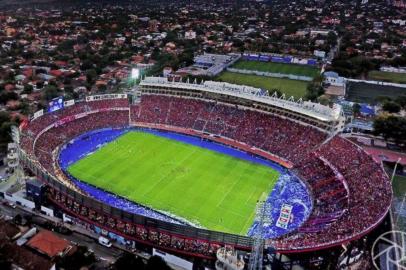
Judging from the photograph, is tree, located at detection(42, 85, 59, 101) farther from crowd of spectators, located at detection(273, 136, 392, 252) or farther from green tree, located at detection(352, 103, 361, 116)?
green tree, located at detection(352, 103, 361, 116)

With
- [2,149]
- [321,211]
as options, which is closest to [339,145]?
[321,211]

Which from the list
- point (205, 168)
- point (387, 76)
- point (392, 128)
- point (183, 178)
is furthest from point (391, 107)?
point (183, 178)

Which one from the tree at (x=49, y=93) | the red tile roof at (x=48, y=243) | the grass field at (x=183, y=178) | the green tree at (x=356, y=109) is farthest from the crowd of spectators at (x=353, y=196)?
the tree at (x=49, y=93)

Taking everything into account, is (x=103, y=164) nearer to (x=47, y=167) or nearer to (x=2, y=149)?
(x=47, y=167)

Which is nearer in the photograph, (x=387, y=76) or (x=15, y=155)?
(x=15, y=155)

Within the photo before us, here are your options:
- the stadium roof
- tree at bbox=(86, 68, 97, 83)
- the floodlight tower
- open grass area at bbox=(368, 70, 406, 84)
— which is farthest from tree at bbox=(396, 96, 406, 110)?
the floodlight tower

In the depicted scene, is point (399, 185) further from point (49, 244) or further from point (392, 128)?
point (49, 244)

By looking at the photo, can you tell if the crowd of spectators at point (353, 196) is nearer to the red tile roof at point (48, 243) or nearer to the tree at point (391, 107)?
the red tile roof at point (48, 243)
